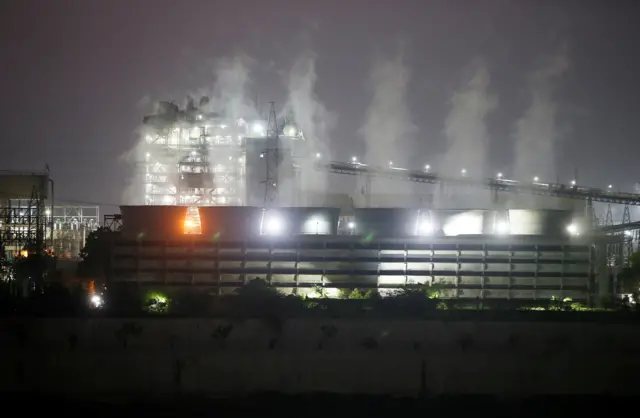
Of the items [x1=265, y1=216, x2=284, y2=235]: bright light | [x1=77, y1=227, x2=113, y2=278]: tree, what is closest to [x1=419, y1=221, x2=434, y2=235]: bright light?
[x1=265, y1=216, x2=284, y2=235]: bright light

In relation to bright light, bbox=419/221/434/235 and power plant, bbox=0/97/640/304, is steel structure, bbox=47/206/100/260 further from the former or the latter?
bright light, bbox=419/221/434/235

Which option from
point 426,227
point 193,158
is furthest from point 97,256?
point 193,158

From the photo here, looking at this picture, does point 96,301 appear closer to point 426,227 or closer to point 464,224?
point 426,227

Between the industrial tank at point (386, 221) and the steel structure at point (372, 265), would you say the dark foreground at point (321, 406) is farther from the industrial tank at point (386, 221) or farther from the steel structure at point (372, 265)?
the industrial tank at point (386, 221)

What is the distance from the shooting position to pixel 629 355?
66.7ft

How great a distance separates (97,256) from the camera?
32.8 m

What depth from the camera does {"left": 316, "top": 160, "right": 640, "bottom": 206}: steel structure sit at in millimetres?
78938

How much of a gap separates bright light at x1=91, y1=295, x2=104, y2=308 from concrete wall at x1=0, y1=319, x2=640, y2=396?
289cm

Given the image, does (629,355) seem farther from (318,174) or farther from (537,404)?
(318,174)

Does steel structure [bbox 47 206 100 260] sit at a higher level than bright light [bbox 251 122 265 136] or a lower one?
lower

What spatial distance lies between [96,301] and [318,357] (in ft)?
32.4

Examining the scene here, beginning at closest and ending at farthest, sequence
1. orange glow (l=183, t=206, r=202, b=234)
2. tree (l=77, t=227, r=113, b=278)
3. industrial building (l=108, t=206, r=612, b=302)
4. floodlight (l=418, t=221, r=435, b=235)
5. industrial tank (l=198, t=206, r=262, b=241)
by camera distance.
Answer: industrial building (l=108, t=206, r=612, b=302) < tree (l=77, t=227, r=113, b=278) < industrial tank (l=198, t=206, r=262, b=241) < orange glow (l=183, t=206, r=202, b=234) < floodlight (l=418, t=221, r=435, b=235)

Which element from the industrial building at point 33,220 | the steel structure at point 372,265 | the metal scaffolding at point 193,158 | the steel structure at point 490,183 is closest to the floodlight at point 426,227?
the steel structure at point 372,265

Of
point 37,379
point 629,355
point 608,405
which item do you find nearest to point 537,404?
point 608,405
